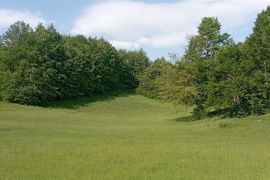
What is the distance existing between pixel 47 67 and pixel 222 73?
4363cm

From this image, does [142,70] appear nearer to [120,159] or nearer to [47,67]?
[47,67]

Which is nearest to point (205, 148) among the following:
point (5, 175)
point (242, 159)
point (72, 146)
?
point (242, 159)

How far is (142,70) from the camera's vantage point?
151m

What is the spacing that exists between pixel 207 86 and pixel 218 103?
8.20 feet

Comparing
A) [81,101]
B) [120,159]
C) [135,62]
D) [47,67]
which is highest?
[135,62]

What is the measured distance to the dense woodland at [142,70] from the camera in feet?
199

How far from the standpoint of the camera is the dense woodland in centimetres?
6062

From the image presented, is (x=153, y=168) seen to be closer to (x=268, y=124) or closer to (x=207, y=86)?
(x=268, y=124)

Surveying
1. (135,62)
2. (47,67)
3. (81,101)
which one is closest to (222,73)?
(47,67)

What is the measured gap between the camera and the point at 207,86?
208ft

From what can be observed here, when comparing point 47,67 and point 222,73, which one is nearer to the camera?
point 222,73

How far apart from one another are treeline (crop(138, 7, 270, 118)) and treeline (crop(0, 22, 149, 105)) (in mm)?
31699

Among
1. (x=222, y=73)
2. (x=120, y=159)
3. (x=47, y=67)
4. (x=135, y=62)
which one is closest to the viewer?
(x=120, y=159)

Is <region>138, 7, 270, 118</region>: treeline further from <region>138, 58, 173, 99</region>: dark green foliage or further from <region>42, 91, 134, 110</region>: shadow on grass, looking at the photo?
<region>138, 58, 173, 99</region>: dark green foliage
